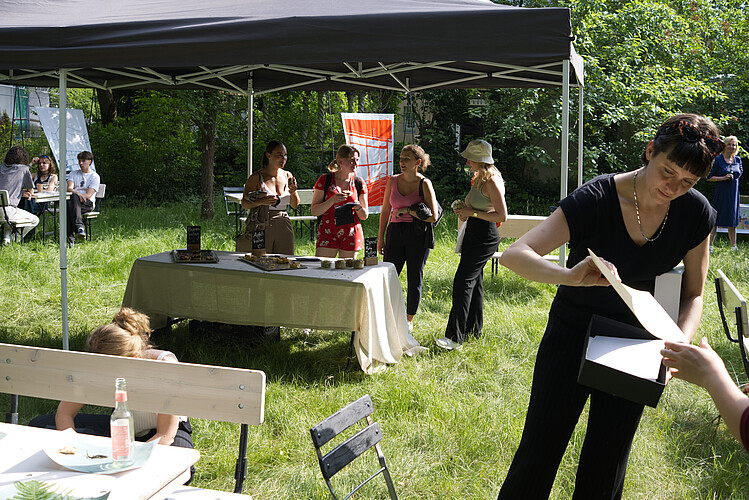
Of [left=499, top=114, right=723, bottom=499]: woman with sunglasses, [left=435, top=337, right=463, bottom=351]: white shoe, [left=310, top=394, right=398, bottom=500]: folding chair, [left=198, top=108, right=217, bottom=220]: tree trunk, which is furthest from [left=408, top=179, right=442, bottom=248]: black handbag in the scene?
[left=198, top=108, right=217, bottom=220]: tree trunk

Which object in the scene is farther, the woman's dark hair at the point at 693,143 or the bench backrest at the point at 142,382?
the bench backrest at the point at 142,382

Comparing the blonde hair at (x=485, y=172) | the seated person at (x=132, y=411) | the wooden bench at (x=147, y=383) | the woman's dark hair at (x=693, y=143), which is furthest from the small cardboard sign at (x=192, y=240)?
the woman's dark hair at (x=693, y=143)

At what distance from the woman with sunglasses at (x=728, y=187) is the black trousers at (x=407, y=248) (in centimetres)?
674

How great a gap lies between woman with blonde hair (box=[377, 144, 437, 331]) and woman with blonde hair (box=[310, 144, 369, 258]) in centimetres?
28

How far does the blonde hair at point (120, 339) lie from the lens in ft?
8.87

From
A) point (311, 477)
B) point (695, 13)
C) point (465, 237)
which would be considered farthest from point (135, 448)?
point (695, 13)

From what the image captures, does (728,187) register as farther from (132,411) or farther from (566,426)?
(132,411)

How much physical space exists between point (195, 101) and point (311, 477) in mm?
10161

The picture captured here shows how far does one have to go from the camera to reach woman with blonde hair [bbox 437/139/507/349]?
5.17 m

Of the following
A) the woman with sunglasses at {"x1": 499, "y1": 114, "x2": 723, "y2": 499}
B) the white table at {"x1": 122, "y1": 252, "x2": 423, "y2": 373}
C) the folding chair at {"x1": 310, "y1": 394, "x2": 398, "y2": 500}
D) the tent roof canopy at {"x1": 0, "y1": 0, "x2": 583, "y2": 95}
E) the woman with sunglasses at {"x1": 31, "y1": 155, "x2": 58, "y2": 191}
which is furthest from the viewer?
the woman with sunglasses at {"x1": 31, "y1": 155, "x2": 58, "y2": 191}

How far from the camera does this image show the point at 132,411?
8.66ft

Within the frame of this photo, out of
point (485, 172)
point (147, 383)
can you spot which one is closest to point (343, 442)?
point (147, 383)

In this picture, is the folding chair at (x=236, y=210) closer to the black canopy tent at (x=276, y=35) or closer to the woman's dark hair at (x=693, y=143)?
the black canopy tent at (x=276, y=35)

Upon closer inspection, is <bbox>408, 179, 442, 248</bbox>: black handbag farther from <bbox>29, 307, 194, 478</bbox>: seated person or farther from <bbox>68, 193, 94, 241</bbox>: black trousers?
<bbox>68, 193, 94, 241</bbox>: black trousers
